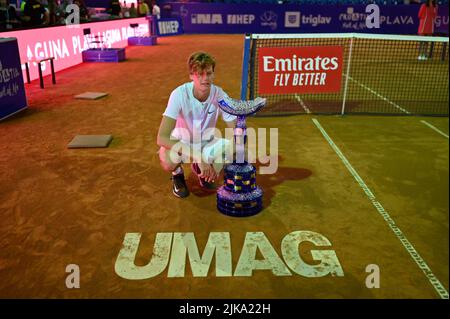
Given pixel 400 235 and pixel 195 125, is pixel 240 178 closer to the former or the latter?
pixel 195 125

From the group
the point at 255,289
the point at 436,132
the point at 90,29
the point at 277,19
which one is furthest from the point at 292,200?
the point at 277,19

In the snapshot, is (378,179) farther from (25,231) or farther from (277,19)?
(277,19)

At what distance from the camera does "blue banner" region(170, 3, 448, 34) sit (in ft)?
88.9

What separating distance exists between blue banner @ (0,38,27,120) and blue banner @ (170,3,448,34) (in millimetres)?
22027

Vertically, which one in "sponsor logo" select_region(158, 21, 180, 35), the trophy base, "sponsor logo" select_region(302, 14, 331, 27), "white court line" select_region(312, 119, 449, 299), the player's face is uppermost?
"sponsor logo" select_region(302, 14, 331, 27)

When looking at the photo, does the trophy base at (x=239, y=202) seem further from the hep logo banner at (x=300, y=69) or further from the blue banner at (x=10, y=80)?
the blue banner at (x=10, y=80)

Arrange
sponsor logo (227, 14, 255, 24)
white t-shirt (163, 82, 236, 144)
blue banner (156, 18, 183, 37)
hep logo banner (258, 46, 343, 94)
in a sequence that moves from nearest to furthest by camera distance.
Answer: white t-shirt (163, 82, 236, 144)
hep logo banner (258, 46, 343, 94)
blue banner (156, 18, 183, 37)
sponsor logo (227, 14, 255, 24)

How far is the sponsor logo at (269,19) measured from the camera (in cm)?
2858

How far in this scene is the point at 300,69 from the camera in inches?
322

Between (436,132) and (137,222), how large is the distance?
6.20 m

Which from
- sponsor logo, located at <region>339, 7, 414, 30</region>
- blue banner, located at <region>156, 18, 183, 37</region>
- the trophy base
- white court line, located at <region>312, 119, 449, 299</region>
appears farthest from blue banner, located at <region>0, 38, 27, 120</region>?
sponsor logo, located at <region>339, 7, 414, 30</region>

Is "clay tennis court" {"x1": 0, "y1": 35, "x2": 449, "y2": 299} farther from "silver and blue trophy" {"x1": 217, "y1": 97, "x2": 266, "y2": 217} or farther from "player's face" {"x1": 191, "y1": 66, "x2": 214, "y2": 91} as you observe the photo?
"player's face" {"x1": 191, "y1": 66, "x2": 214, "y2": 91}

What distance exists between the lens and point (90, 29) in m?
16.1

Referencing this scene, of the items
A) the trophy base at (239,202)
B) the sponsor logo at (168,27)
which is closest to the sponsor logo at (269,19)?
the sponsor logo at (168,27)
